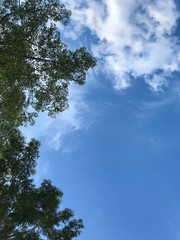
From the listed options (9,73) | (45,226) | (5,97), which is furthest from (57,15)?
(45,226)

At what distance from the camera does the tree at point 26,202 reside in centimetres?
1374

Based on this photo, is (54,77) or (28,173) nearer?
(54,77)

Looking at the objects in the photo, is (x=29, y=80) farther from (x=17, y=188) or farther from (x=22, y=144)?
(x=17, y=188)

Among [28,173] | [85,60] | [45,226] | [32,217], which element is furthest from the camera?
[28,173]

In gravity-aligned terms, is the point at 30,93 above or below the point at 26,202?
above

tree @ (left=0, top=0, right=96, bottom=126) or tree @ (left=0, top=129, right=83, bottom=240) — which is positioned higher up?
tree @ (left=0, top=0, right=96, bottom=126)

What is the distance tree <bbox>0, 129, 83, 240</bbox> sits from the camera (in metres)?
13.7

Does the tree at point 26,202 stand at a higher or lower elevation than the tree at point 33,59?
lower

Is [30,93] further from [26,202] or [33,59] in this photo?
[26,202]

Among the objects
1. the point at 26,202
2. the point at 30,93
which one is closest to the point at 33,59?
the point at 30,93

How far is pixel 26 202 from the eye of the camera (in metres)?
13.2

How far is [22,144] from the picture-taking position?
1836cm

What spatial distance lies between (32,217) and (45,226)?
9.81 feet

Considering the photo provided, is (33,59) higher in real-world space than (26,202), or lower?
higher
